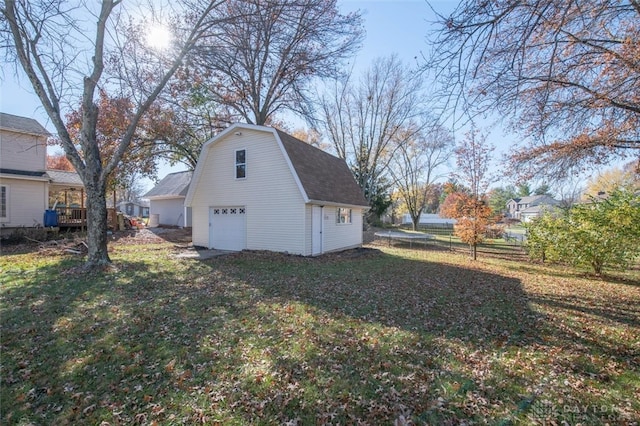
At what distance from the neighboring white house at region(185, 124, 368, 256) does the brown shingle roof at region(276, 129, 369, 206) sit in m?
0.06

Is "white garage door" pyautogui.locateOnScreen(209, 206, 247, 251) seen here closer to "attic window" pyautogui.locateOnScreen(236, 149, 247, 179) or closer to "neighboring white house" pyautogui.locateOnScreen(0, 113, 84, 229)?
"attic window" pyautogui.locateOnScreen(236, 149, 247, 179)

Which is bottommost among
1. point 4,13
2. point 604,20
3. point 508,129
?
point 508,129

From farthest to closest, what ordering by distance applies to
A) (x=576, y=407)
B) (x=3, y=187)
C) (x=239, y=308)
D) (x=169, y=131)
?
(x=169, y=131) → (x=3, y=187) → (x=239, y=308) → (x=576, y=407)

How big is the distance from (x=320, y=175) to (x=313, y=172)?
0.68 m

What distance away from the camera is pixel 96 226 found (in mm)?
9328

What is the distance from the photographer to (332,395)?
3.28m

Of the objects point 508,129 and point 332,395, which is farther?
point 508,129

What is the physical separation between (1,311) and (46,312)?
0.87 m

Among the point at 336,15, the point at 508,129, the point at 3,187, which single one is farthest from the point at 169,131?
the point at 508,129

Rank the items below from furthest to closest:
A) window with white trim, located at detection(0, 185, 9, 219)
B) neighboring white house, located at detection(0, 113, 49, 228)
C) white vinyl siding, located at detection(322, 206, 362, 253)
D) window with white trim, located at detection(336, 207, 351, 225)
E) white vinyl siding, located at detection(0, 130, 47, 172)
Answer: white vinyl siding, located at detection(0, 130, 47, 172) < window with white trim, located at detection(336, 207, 351, 225) < neighboring white house, located at detection(0, 113, 49, 228) < window with white trim, located at detection(0, 185, 9, 219) < white vinyl siding, located at detection(322, 206, 362, 253)

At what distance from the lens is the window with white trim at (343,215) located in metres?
15.4

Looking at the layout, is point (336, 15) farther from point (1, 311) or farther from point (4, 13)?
point (1, 311)

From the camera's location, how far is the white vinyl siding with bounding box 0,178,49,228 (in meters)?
15.2

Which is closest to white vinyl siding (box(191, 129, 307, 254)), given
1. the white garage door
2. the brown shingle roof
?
the white garage door
